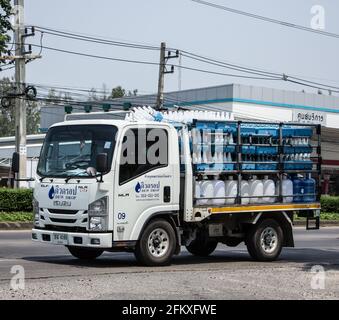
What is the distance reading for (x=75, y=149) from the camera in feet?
42.7

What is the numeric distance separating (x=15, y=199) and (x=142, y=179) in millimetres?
13805

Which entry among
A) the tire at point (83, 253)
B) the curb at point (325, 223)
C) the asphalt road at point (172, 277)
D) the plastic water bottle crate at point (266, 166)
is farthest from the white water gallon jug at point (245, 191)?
the curb at point (325, 223)

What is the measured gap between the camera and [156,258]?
42.9ft

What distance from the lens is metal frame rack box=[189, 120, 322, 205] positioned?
13817 mm

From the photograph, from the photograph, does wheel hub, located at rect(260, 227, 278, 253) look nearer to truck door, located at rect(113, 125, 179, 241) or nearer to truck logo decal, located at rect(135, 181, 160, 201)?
truck door, located at rect(113, 125, 179, 241)

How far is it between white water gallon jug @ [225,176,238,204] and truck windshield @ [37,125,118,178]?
2598 mm

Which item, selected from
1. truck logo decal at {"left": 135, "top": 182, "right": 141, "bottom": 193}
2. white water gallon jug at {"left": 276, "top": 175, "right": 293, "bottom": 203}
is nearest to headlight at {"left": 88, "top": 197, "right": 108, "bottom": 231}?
truck logo decal at {"left": 135, "top": 182, "right": 141, "bottom": 193}

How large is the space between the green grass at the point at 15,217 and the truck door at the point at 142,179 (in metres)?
12.4

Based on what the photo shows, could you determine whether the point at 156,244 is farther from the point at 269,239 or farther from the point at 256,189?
the point at 269,239

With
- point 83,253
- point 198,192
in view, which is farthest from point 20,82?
point 198,192

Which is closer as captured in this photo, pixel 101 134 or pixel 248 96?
pixel 101 134
